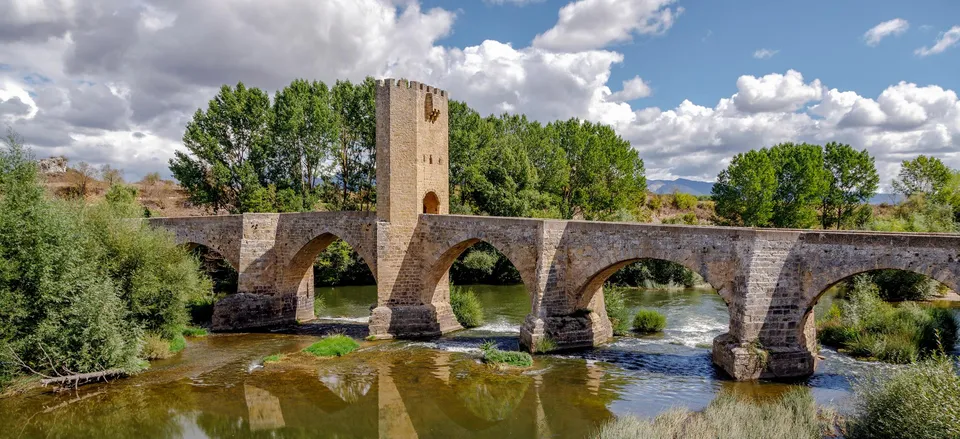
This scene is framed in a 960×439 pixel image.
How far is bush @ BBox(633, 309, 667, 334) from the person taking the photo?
2116 centimetres

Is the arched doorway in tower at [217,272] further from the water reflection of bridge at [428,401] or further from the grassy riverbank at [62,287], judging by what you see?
the water reflection of bridge at [428,401]

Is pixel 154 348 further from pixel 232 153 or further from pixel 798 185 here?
pixel 798 185

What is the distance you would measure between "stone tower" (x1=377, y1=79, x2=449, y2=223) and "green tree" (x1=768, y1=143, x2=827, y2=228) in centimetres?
2589

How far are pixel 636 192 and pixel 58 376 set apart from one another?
34617 millimetres

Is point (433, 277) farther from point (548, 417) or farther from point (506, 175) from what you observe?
point (506, 175)

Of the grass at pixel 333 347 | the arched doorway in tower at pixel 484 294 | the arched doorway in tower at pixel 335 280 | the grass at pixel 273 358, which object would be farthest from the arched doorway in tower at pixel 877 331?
the arched doorway in tower at pixel 335 280

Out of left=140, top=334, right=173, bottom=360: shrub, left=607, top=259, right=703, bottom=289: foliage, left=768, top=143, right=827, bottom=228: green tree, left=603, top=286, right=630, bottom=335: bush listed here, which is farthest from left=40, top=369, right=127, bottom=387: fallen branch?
left=768, top=143, right=827, bottom=228: green tree

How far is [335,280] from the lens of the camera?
35.6 m

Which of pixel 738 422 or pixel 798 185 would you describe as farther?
pixel 798 185

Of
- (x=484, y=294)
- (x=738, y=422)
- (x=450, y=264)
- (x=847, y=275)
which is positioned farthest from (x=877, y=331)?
(x=484, y=294)

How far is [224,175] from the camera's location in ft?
105

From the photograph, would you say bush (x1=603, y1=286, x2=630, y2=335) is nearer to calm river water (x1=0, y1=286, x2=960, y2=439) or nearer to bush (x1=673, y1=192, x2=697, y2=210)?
calm river water (x1=0, y1=286, x2=960, y2=439)

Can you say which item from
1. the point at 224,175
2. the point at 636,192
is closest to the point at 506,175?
the point at 636,192

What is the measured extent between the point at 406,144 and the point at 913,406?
15891 mm
